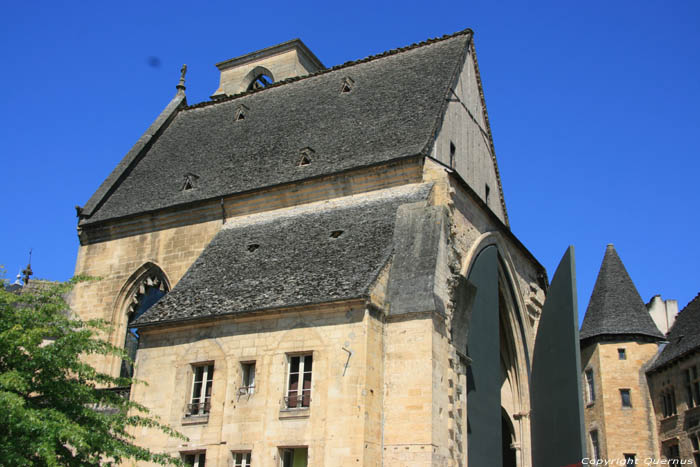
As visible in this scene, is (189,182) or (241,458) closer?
(241,458)

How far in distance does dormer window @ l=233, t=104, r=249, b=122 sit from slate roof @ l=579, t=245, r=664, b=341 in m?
16.2

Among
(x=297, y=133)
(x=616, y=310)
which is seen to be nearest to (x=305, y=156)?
(x=297, y=133)

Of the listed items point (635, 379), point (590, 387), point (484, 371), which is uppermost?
point (635, 379)

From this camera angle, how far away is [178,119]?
81.0 ft

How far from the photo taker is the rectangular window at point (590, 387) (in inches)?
1157

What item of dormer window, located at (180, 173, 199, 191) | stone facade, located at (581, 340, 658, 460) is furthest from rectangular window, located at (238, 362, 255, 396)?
stone facade, located at (581, 340, 658, 460)

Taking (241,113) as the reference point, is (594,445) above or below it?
below

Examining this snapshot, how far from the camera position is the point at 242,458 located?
1364cm

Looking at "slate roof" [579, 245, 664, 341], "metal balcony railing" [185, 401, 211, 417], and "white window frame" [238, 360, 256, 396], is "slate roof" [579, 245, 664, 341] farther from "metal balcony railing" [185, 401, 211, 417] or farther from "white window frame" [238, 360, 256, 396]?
"metal balcony railing" [185, 401, 211, 417]

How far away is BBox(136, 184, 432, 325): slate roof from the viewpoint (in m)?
14.4

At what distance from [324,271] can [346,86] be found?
8079mm

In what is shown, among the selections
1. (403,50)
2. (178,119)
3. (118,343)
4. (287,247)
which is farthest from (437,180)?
(178,119)

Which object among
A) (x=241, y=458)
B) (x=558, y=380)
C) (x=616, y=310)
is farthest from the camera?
(x=616, y=310)

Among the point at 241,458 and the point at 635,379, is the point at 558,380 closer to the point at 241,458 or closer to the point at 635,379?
the point at 241,458
